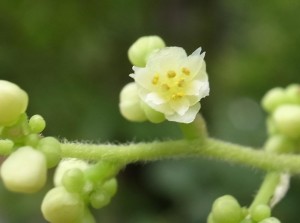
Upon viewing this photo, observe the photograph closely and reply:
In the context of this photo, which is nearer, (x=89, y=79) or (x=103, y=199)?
(x=103, y=199)

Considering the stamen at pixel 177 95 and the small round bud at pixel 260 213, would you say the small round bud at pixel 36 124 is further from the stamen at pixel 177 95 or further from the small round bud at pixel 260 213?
the small round bud at pixel 260 213

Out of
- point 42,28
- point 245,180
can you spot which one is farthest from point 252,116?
point 42,28

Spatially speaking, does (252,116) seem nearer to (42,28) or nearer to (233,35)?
(233,35)

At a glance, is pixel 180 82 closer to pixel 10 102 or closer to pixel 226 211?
pixel 226 211

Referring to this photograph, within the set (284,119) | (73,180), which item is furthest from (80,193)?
(284,119)

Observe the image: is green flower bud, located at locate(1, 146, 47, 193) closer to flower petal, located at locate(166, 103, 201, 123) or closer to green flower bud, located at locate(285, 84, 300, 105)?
flower petal, located at locate(166, 103, 201, 123)

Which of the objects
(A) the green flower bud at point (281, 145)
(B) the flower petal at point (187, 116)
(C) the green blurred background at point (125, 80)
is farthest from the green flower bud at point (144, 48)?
(C) the green blurred background at point (125, 80)
